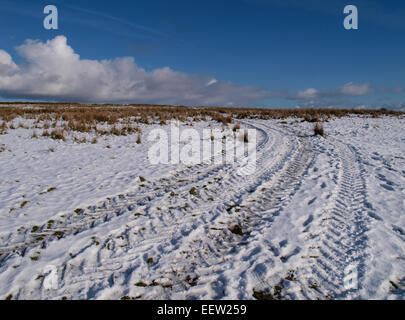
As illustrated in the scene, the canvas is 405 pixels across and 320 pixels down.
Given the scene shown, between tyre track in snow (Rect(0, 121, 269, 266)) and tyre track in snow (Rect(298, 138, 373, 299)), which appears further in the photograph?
tyre track in snow (Rect(0, 121, 269, 266))

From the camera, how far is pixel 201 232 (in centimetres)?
381

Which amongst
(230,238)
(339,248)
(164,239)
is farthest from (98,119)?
(339,248)

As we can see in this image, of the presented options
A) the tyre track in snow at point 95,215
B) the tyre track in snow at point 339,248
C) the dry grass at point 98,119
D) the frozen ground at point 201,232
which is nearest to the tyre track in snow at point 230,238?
the frozen ground at point 201,232

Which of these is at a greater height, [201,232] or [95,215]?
[95,215]

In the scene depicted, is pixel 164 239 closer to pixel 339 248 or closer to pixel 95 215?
pixel 95 215

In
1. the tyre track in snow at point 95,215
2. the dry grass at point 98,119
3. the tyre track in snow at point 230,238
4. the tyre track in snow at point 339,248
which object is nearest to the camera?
the tyre track in snow at point 339,248

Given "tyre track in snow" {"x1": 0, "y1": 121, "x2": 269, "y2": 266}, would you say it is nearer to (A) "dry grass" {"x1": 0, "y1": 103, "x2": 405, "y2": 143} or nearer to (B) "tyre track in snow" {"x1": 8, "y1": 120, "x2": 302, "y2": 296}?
(B) "tyre track in snow" {"x1": 8, "y1": 120, "x2": 302, "y2": 296}

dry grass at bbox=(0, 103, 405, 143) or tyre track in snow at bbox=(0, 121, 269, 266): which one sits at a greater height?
dry grass at bbox=(0, 103, 405, 143)

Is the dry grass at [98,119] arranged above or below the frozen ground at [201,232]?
above

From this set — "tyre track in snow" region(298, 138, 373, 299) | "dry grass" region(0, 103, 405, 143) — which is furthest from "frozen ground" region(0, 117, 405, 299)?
"dry grass" region(0, 103, 405, 143)

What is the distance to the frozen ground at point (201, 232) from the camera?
271 cm

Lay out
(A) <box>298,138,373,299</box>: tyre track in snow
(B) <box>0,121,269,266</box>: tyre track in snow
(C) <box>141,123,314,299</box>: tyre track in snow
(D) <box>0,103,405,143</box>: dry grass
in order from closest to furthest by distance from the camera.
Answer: (A) <box>298,138,373,299</box>: tyre track in snow → (C) <box>141,123,314,299</box>: tyre track in snow → (B) <box>0,121,269,266</box>: tyre track in snow → (D) <box>0,103,405,143</box>: dry grass

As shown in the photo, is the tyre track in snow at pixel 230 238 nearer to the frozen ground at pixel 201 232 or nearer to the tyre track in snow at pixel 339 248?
the frozen ground at pixel 201 232

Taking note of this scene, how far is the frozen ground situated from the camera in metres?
2.71
